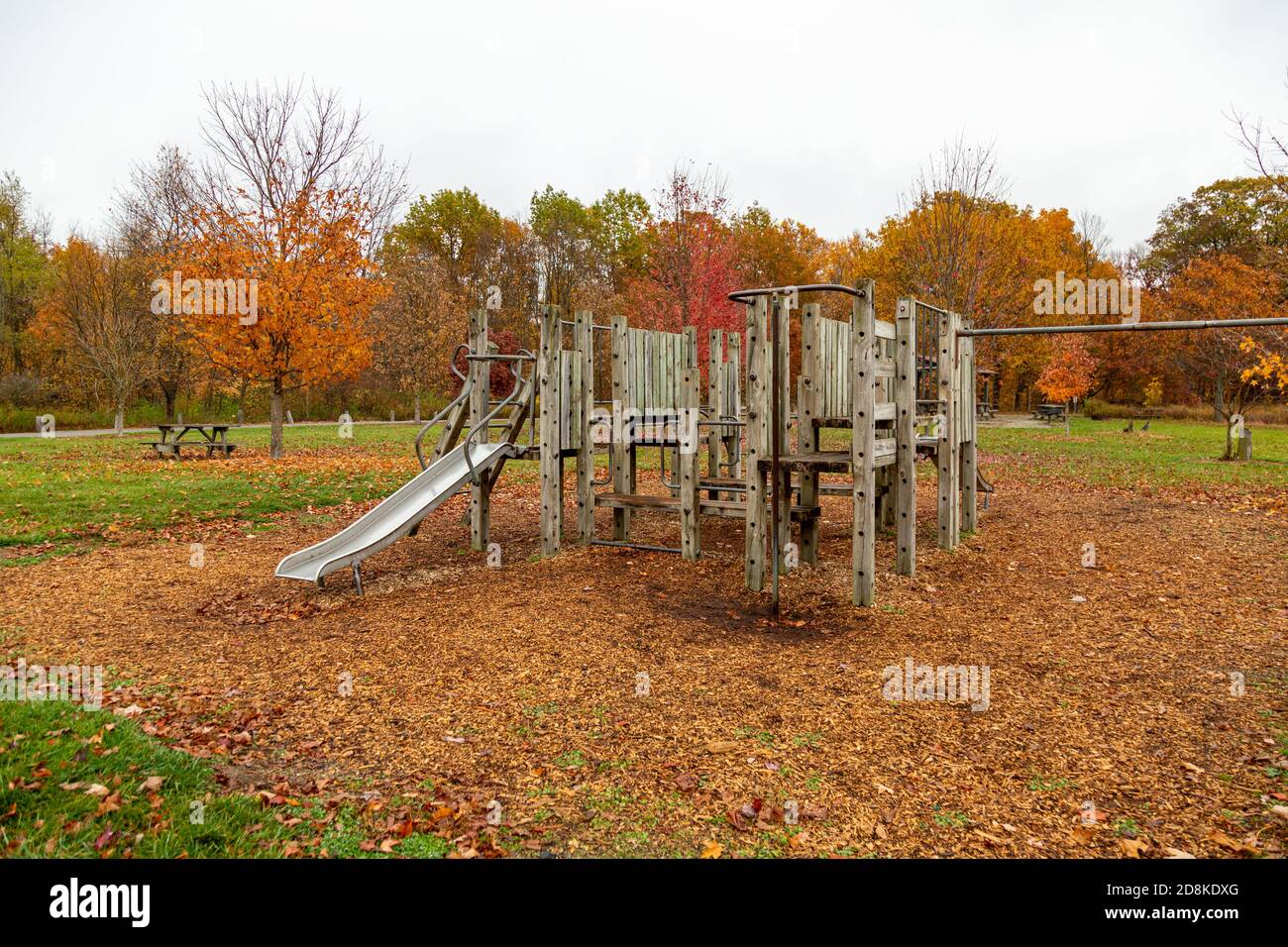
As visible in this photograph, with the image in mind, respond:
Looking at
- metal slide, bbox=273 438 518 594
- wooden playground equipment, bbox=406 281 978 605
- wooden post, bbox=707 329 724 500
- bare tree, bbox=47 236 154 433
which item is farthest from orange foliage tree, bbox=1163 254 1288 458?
bare tree, bbox=47 236 154 433

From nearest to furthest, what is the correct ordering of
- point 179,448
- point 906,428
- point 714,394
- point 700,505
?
point 906,428, point 700,505, point 714,394, point 179,448

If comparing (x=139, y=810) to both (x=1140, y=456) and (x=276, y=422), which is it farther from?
(x=1140, y=456)

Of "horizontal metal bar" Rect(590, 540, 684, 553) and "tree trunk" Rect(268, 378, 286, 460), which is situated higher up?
"tree trunk" Rect(268, 378, 286, 460)

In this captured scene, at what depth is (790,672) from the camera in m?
5.04

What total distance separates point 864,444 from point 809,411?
1.14 metres

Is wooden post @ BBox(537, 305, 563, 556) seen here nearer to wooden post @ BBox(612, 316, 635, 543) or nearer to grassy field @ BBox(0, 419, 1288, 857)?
wooden post @ BBox(612, 316, 635, 543)

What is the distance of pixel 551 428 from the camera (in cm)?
824

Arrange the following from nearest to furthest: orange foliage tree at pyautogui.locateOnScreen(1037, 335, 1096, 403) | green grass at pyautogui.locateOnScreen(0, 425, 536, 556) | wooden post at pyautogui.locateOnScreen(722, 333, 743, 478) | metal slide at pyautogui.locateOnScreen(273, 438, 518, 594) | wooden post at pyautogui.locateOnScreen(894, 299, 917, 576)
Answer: metal slide at pyautogui.locateOnScreen(273, 438, 518, 594), wooden post at pyautogui.locateOnScreen(894, 299, 917, 576), green grass at pyautogui.locateOnScreen(0, 425, 536, 556), wooden post at pyautogui.locateOnScreen(722, 333, 743, 478), orange foliage tree at pyautogui.locateOnScreen(1037, 335, 1096, 403)

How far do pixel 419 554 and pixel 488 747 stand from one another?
196 inches

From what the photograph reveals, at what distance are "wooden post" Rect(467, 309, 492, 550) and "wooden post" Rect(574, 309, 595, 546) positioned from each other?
0.99 metres

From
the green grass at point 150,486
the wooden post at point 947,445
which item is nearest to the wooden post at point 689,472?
the wooden post at point 947,445

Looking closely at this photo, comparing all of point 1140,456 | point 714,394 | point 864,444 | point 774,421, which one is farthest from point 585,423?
point 1140,456

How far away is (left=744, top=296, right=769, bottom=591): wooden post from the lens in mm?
6516
